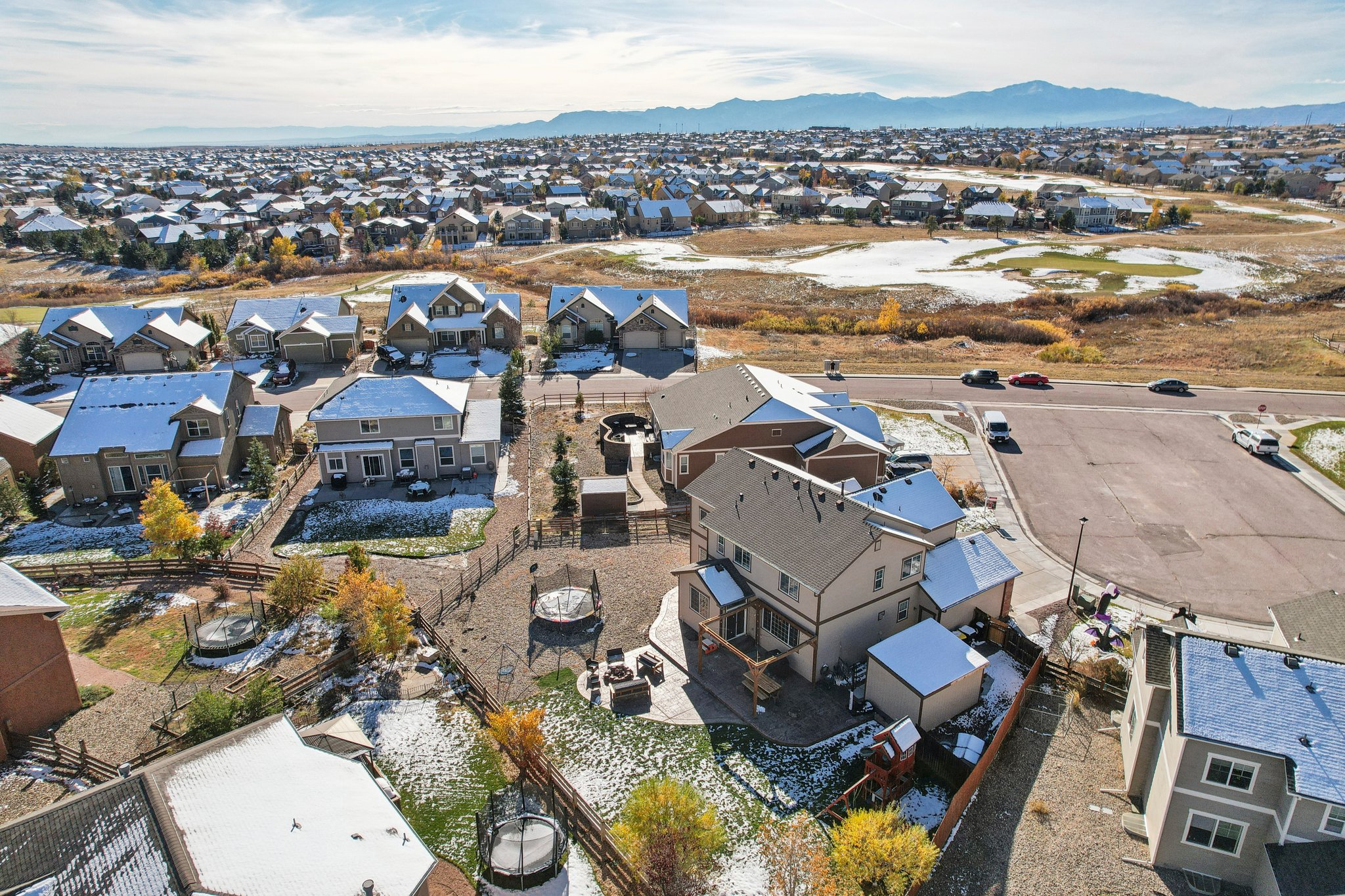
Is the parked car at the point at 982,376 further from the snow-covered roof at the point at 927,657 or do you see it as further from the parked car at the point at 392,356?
the parked car at the point at 392,356

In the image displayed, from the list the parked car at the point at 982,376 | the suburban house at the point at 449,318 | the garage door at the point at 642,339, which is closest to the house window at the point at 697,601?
the parked car at the point at 982,376

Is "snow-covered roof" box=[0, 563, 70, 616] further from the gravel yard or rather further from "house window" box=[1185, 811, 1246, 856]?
"house window" box=[1185, 811, 1246, 856]

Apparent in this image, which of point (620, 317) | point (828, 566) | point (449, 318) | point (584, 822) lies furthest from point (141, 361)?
point (828, 566)

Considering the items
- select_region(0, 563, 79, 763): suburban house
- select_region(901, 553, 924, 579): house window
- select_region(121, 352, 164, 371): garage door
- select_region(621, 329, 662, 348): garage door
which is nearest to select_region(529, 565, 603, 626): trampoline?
select_region(901, 553, 924, 579): house window

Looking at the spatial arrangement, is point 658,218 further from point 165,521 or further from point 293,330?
point 165,521

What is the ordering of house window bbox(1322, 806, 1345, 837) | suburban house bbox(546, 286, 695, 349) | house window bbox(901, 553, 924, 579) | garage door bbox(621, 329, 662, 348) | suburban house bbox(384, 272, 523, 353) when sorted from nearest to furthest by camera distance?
1. house window bbox(1322, 806, 1345, 837)
2. house window bbox(901, 553, 924, 579)
3. suburban house bbox(384, 272, 523, 353)
4. suburban house bbox(546, 286, 695, 349)
5. garage door bbox(621, 329, 662, 348)

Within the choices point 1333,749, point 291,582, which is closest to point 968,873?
point 1333,749
